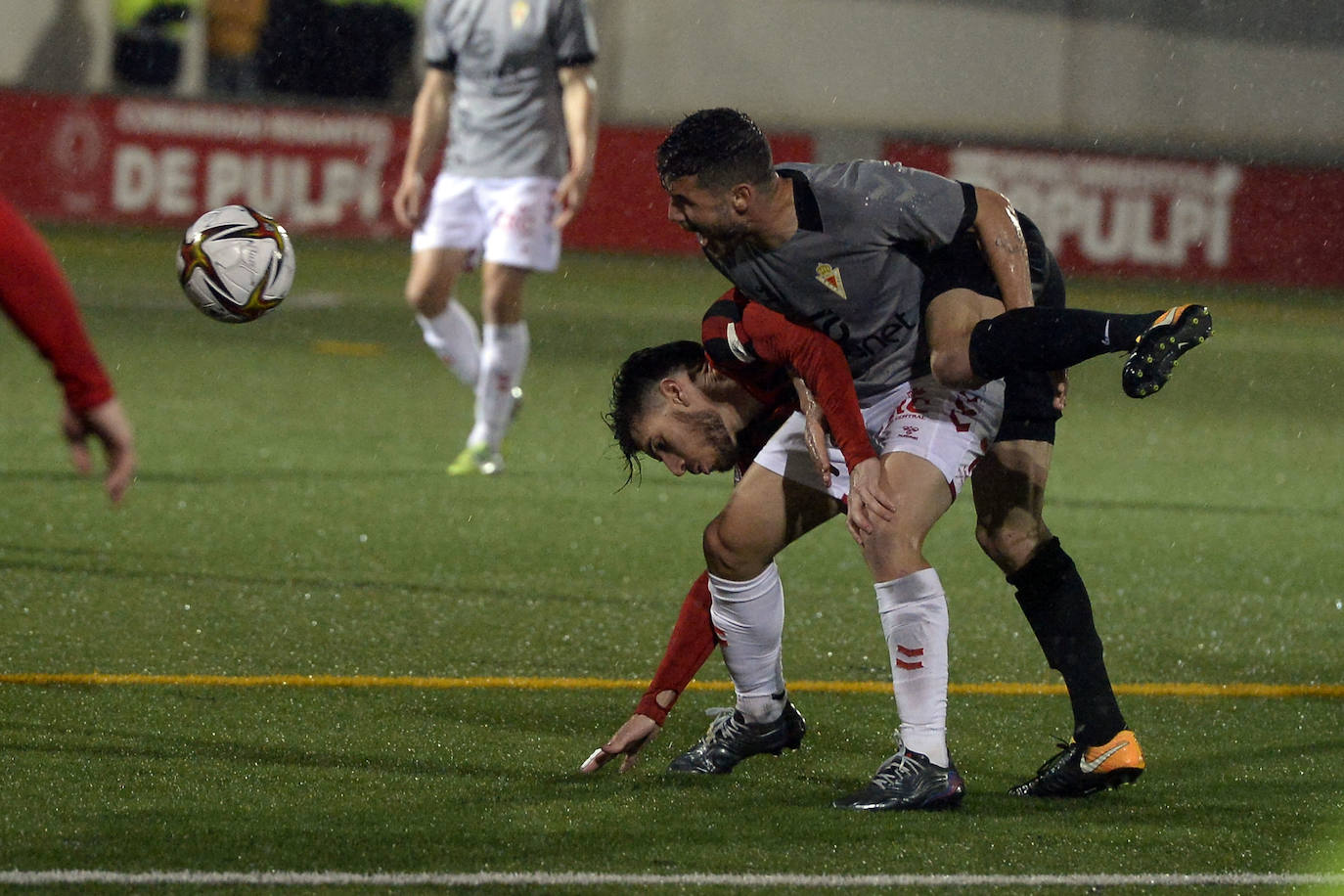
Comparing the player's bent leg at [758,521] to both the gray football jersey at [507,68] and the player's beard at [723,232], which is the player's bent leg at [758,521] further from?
the gray football jersey at [507,68]

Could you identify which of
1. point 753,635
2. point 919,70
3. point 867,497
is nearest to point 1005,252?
point 867,497

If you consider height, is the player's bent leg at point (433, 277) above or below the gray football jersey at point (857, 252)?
below

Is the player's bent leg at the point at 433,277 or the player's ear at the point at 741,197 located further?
the player's bent leg at the point at 433,277

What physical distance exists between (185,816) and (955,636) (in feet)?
8.69

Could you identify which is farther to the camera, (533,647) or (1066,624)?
(533,647)

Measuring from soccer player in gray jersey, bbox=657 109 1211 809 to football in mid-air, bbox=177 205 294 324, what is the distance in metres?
2.03

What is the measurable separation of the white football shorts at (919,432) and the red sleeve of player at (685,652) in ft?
1.04

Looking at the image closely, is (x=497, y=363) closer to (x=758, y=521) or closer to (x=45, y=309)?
(x=758, y=521)

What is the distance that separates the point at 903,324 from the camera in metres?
4.16

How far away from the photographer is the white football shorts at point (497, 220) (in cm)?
848

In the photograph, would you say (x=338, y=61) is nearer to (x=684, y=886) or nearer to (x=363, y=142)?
(x=363, y=142)

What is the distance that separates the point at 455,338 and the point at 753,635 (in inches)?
179

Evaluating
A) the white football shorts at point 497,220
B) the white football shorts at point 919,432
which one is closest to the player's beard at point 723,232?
the white football shorts at point 919,432

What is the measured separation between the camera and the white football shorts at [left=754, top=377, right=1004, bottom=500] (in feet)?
13.4
